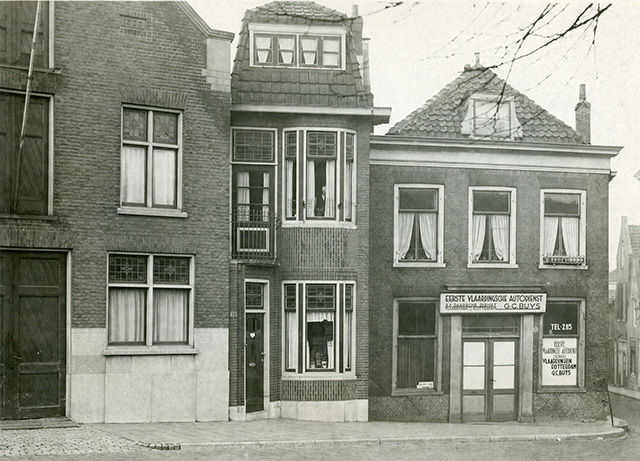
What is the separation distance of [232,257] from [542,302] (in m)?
8.88

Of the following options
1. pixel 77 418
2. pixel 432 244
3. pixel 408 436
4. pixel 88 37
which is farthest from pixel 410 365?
pixel 88 37

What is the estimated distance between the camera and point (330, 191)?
1975 cm

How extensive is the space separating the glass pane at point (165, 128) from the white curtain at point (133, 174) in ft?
1.48

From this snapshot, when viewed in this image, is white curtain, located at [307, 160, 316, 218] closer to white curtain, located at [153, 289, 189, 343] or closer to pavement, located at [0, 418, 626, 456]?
white curtain, located at [153, 289, 189, 343]

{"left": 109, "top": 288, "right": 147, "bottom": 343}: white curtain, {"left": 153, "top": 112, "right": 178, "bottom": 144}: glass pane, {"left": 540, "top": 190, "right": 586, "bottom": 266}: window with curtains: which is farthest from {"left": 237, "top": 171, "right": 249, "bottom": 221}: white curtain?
{"left": 540, "top": 190, "right": 586, "bottom": 266}: window with curtains

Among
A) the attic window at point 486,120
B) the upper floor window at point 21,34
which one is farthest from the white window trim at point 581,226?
the upper floor window at point 21,34

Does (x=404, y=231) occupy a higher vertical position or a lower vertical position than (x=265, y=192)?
lower

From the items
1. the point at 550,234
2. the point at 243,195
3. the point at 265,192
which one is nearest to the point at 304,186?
the point at 265,192

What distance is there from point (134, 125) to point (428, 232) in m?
8.53

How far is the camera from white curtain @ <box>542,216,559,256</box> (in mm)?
23266

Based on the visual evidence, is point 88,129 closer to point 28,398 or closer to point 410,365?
point 28,398

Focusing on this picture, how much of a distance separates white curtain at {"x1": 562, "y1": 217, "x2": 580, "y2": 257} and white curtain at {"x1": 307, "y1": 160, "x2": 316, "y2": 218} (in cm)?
772

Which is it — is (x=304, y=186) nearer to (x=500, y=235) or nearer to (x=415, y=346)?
(x=415, y=346)

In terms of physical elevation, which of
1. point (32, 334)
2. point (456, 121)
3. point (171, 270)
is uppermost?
point (456, 121)
